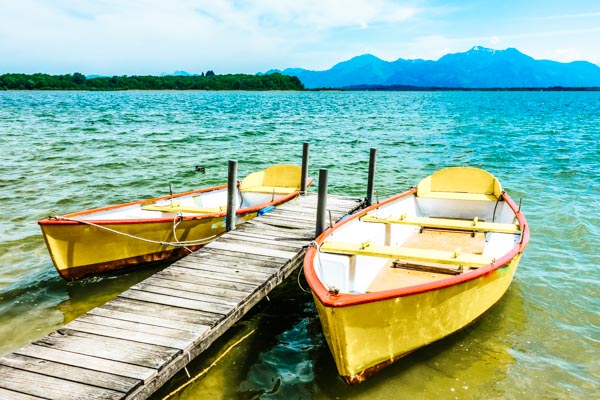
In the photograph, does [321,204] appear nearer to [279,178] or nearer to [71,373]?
[279,178]

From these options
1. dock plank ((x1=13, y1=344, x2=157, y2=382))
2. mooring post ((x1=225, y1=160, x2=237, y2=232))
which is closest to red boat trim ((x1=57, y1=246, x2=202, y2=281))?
mooring post ((x1=225, y1=160, x2=237, y2=232))

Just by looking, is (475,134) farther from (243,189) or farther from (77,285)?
(77,285)

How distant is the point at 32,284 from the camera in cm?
879

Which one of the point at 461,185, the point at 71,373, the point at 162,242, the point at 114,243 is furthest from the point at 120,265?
the point at 461,185

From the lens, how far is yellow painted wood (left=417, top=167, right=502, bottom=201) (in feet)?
36.5

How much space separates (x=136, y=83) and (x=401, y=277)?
598 feet

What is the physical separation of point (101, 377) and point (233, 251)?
373 centimetres

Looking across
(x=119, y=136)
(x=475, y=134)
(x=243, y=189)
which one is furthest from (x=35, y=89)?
(x=243, y=189)

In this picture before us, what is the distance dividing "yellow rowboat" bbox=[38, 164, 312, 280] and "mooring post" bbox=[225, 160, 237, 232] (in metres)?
0.34

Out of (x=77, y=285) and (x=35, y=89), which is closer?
(x=77, y=285)

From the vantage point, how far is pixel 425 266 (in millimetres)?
8023

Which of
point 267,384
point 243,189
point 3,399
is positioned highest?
point 243,189

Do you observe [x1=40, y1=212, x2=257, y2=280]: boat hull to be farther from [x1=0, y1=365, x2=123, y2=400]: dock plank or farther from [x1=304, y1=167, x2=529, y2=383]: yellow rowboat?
[x1=0, y1=365, x2=123, y2=400]: dock plank

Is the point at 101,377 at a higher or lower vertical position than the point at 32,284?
higher
